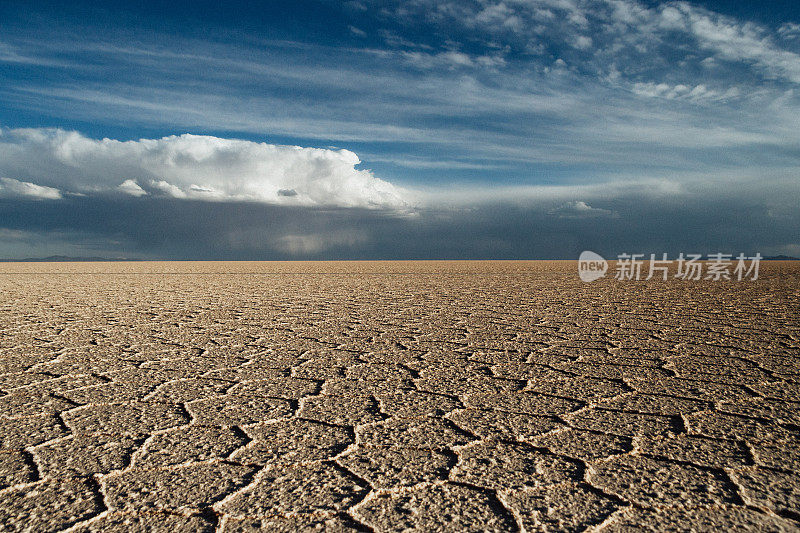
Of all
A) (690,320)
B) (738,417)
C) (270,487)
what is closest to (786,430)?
(738,417)

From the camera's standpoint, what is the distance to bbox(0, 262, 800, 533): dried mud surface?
1.32 m

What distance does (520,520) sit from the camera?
49.8 inches

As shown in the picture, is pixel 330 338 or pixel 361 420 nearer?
pixel 361 420

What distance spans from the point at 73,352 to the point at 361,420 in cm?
232

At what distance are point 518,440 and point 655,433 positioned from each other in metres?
0.52

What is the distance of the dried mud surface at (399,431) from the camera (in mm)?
Result: 1319

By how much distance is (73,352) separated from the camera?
3.25 m

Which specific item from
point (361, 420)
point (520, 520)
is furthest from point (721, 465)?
point (361, 420)

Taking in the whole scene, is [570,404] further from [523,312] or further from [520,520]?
[523,312]

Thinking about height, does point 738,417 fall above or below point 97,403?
above

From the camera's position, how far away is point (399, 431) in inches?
73.1

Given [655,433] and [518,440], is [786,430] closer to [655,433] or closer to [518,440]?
[655,433]

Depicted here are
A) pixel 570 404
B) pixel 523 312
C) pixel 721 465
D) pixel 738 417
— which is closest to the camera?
pixel 721 465

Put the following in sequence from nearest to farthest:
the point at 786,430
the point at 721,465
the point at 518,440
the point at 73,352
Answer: the point at 721,465, the point at 518,440, the point at 786,430, the point at 73,352
